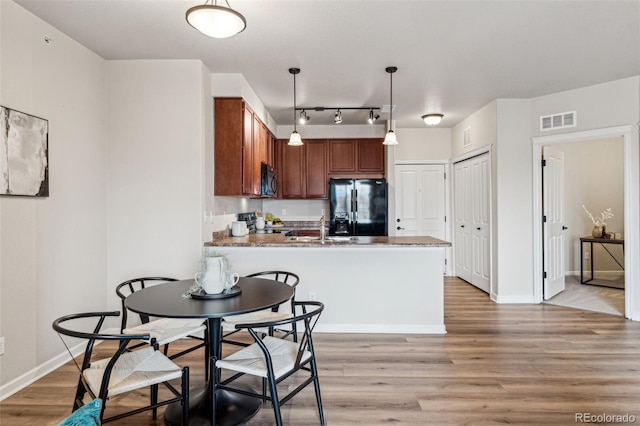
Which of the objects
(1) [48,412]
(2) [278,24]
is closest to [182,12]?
(2) [278,24]

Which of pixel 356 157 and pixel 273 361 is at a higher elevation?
pixel 356 157

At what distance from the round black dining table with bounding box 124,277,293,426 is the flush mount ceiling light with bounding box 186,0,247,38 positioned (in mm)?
1483

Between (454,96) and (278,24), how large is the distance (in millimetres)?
2687

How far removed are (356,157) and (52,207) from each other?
4.23m

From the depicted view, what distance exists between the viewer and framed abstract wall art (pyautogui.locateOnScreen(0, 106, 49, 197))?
2301 millimetres

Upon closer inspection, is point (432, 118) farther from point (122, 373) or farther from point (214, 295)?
point (122, 373)

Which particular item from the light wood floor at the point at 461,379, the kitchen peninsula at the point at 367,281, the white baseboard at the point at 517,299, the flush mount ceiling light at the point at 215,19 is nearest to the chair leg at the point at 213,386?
the light wood floor at the point at 461,379

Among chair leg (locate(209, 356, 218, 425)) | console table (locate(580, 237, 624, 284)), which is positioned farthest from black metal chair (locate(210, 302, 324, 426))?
console table (locate(580, 237, 624, 284))

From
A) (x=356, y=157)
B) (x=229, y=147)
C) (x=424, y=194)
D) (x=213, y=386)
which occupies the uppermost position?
(x=356, y=157)

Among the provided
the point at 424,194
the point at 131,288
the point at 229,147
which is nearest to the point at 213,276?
the point at 131,288

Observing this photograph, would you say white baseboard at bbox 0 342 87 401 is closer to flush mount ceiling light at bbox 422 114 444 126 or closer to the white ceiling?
the white ceiling

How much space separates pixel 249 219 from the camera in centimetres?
515

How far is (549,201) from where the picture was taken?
465 cm

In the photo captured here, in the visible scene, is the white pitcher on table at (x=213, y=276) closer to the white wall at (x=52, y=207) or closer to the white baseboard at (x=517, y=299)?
the white wall at (x=52, y=207)
